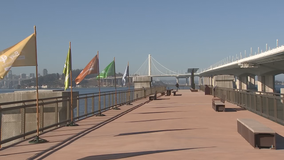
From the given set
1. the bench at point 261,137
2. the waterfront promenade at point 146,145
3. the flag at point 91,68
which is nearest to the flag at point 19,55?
the waterfront promenade at point 146,145

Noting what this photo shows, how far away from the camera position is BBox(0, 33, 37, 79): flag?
26.1 ft

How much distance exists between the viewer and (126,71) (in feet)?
80.9

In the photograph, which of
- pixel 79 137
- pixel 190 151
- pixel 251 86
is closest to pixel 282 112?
pixel 190 151

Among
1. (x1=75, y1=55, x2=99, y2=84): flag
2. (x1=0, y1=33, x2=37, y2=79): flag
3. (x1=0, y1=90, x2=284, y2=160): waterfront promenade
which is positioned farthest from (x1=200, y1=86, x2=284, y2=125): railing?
(x1=0, y1=33, x2=37, y2=79): flag

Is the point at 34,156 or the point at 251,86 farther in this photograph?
the point at 251,86

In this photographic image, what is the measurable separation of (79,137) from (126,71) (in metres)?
15.1

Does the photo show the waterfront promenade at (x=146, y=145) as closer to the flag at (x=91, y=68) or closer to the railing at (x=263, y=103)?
the railing at (x=263, y=103)

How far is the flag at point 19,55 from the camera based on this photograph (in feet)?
26.1

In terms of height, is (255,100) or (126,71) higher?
(126,71)

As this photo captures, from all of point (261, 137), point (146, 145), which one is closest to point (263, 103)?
point (261, 137)

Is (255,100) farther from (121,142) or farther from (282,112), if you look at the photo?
(121,142)

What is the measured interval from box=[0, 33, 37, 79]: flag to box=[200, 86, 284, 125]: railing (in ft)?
26.6

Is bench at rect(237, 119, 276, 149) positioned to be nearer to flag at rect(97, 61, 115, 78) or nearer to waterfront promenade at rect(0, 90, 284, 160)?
waterfront promenade at rect(0, 90, 284, 160)

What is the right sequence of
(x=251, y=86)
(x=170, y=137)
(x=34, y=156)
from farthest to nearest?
(x=251, y=86) < (x=170, y=137) < (x=34, y=156)
